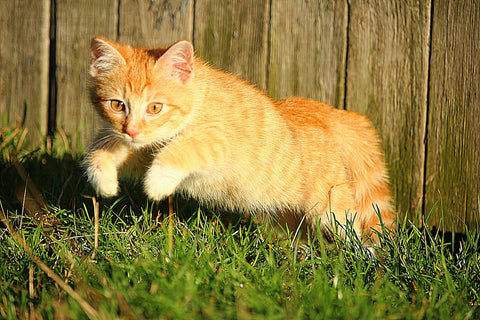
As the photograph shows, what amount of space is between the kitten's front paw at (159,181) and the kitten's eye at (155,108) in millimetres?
282

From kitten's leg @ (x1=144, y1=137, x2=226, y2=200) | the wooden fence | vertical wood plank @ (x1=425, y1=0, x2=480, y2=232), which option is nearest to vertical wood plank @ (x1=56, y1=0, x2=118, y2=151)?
the wooden fence

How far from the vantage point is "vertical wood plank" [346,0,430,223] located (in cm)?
309

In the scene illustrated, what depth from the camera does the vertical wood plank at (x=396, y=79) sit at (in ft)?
10.1

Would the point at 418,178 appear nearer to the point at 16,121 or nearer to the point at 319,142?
the point at 319,142

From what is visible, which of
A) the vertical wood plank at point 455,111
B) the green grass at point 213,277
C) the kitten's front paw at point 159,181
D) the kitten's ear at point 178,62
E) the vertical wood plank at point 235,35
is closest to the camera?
the green grass at point 213,277

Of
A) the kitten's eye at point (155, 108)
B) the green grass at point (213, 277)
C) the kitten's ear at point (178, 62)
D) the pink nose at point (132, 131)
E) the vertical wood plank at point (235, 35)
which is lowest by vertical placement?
the green grass at point (213, 277)

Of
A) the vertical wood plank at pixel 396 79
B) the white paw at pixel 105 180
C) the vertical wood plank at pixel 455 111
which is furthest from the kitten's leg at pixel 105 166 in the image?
the vertical wood plank at pixel 455 111

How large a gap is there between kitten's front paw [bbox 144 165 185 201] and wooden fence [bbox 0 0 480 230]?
4.60 feet

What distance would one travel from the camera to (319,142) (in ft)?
9.11

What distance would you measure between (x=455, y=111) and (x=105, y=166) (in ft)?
6.97

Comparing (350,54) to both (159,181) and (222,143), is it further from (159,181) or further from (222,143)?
(159,181)

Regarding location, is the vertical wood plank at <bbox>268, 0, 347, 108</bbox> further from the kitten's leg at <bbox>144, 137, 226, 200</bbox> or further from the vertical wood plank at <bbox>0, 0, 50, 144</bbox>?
the vertical wood plank at <bbox>0, 0, 50, 144</bbox>

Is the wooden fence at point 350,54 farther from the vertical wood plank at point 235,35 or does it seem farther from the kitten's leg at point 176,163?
the kitten's leg at point 176,163

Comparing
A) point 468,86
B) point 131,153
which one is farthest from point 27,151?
point 468,86
